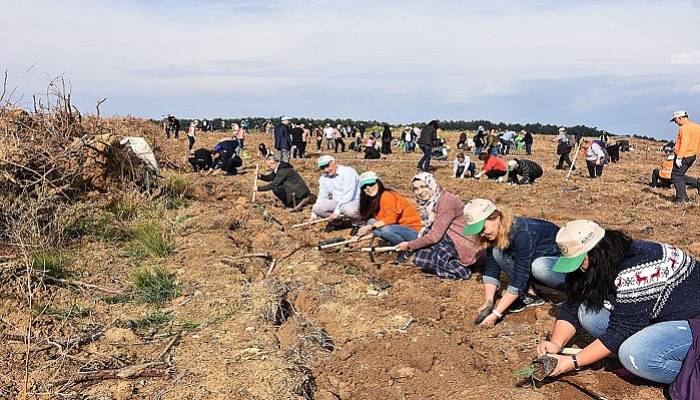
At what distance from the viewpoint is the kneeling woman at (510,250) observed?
3.61m

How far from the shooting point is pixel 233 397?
309cm

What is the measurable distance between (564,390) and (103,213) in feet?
18.5

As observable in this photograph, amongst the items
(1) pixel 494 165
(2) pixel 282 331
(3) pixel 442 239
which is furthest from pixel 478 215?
(1) pixel 494 165

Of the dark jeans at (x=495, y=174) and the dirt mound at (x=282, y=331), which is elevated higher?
the dark jeans at (x=495, y=174)

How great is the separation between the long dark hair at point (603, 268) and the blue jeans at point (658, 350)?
22 cm

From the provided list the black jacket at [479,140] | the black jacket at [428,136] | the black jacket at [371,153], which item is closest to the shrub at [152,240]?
the black jacket at [428,136]

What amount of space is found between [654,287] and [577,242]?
1.30ft

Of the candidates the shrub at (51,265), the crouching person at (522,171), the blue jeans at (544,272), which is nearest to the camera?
the blue jeans at (544,272)

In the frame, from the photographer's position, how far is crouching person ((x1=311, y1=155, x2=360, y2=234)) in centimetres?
676

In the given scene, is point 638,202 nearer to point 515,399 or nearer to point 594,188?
point 594,188

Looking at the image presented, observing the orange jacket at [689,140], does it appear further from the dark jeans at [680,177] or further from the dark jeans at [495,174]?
the dark jeans at [495,174]

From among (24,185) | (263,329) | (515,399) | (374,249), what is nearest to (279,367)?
(263,329)

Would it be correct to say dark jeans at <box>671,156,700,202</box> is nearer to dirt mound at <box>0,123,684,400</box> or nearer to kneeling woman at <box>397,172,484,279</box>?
dirt mound at <box>0,123,684,400</box>

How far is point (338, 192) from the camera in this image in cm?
691
